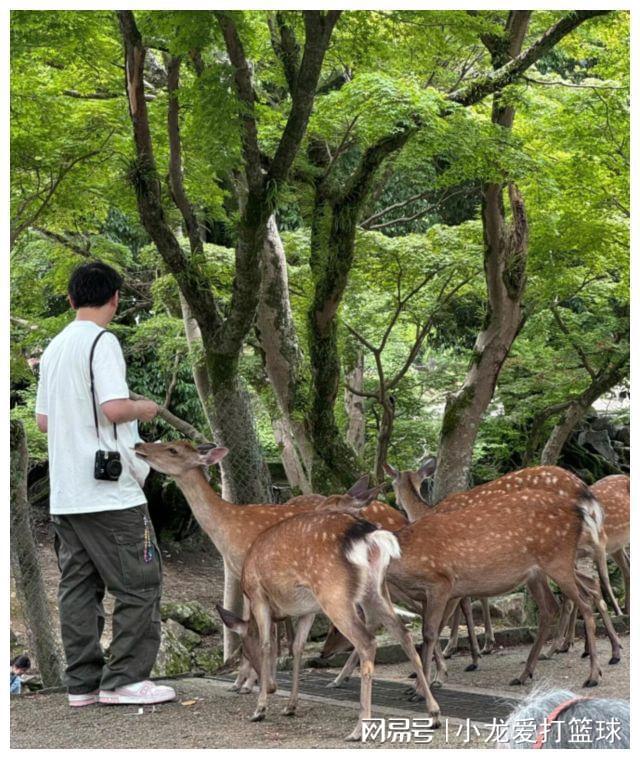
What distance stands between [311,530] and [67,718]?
1.37 metres

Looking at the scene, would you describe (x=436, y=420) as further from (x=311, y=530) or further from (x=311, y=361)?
(x=311, y=530)

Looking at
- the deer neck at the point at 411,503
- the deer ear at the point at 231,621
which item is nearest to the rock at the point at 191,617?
the deer neck at the point at 411,503

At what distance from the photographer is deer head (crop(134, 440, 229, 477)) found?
5410mm

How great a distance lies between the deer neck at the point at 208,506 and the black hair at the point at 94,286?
1.08 metres

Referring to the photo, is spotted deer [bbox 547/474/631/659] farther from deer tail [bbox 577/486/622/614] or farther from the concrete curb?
deer tail [bbox 577/486/622/614]

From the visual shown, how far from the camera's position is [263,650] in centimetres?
510

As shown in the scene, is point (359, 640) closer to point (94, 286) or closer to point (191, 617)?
point (94, 286)

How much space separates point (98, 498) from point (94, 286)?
948mm

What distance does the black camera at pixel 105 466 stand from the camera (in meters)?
4.82

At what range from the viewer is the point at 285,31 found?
8.24 m

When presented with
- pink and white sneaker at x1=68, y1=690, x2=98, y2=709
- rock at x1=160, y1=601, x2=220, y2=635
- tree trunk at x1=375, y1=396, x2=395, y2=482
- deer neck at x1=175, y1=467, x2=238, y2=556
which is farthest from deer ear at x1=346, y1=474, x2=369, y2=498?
rock at x1=160, y1=601, x2=220, y2=635

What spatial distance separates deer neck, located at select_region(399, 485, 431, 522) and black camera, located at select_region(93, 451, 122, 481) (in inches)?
112
